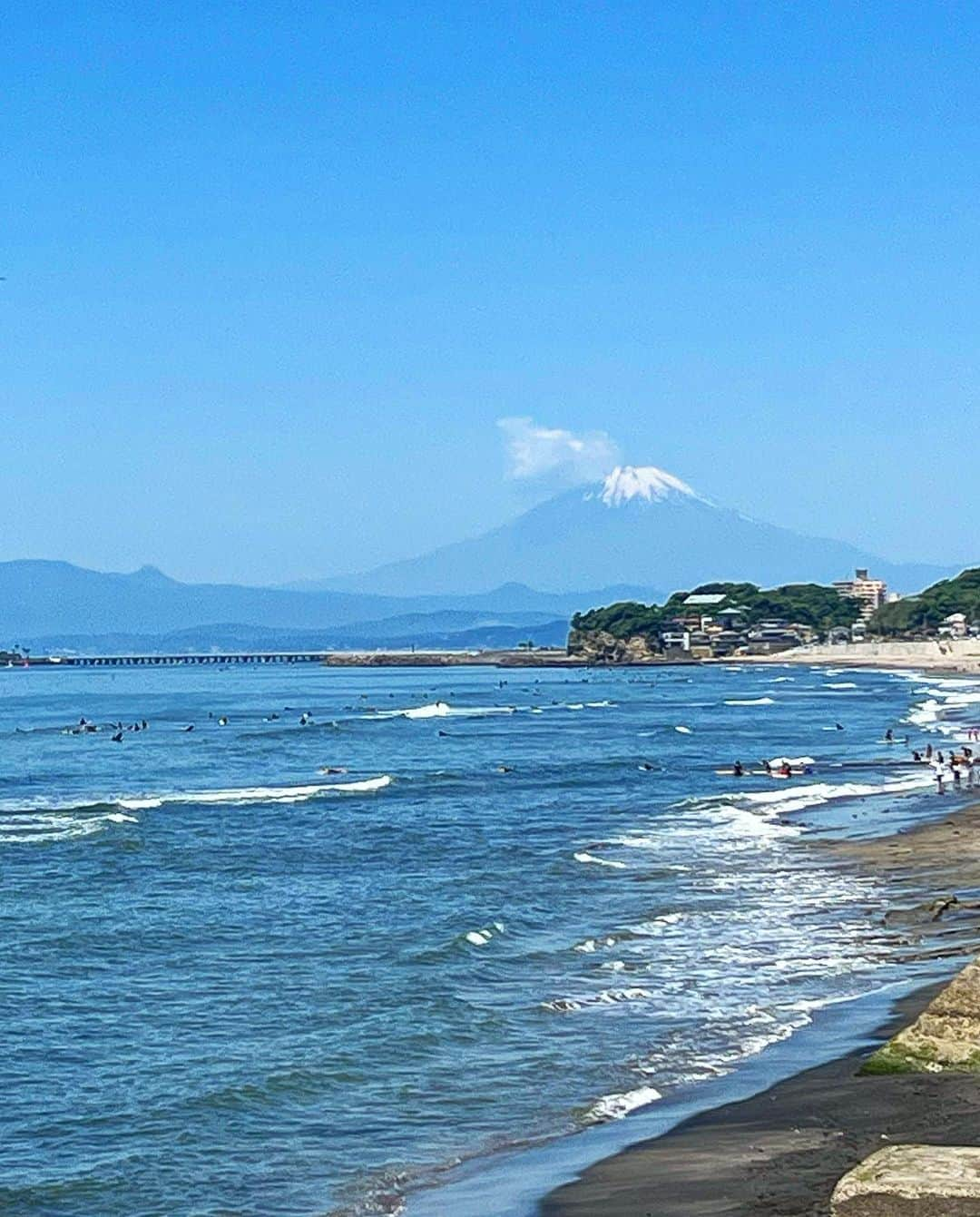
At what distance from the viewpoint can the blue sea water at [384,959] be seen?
631 inches

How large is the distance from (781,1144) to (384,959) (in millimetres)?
10658

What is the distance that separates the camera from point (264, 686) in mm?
163500

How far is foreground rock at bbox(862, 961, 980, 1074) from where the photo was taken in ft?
51.6

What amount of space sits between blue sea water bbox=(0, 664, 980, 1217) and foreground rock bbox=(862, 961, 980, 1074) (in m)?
2.13

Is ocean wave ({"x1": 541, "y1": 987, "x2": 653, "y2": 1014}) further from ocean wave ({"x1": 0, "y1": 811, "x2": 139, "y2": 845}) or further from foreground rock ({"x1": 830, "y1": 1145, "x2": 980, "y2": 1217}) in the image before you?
ocean wave ({"x1": 0, "y1": 811, "x2": 139, "y2": 845})

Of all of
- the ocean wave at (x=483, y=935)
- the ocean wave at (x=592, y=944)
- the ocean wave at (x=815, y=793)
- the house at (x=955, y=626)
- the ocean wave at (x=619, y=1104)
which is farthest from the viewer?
the house at (x=955, y=626)

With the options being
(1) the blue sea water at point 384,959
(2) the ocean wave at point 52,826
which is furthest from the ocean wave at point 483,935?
(2) the ocean wave at point 52,826

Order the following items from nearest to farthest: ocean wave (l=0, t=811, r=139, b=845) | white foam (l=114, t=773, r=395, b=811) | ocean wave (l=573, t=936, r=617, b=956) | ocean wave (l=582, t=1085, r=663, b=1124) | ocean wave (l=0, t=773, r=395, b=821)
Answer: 1. ocean wave (l=582, t=1085, r=663, b=1124)
2. ocean wave (l=573, t=936, r=617, b=956)
3. ocean wave (l=0, t=811, r=139, b=845)
4. ocean wave (l=0, t=773, r=395, b=821)
5. white foam (l=114, t=773, r=395, b=811)

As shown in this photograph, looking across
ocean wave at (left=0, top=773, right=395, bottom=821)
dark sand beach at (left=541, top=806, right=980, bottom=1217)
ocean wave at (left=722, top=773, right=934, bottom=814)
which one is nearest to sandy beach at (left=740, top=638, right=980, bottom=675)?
ocean wave at (left=722, top=773, right=934, bottom=814)

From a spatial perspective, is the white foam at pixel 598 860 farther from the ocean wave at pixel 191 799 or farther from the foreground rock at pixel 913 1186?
the foreground rock at pixel 913 1186

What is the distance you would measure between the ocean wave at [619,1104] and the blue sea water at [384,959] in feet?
0.14

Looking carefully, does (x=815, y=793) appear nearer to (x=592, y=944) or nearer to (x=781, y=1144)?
(x=592, y=944)

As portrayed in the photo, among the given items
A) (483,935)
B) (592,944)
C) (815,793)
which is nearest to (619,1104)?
(592,944)

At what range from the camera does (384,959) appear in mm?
24391
